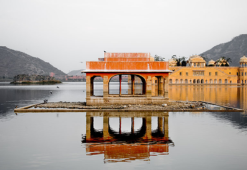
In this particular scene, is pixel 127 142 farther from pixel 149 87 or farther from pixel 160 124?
pixel 149 87

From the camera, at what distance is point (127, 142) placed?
14.9 metres

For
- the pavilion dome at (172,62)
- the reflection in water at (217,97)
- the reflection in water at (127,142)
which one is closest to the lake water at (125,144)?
the reflection in water at (127,142)

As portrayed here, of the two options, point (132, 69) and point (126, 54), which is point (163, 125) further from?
point (126, 54)

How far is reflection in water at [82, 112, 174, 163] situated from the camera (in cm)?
1282

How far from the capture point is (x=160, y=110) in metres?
25.5

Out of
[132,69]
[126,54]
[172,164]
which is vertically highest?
[126,54]

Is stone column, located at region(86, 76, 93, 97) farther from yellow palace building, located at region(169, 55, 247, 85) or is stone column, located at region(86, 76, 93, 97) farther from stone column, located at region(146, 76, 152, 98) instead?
yellow palace building, located at region(169, 55, 247, 85)

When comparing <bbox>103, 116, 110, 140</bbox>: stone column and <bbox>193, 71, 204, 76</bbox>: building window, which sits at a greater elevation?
<bbox>193, 71, 204, 76</bbox>: building window

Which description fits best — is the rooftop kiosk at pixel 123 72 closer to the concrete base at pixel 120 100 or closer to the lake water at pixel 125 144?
the concrete base at pixel 120 100

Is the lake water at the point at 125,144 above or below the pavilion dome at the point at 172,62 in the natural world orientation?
below

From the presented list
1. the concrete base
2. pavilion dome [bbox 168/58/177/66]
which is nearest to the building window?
pavilion dome [bbox 168/58/177/66]

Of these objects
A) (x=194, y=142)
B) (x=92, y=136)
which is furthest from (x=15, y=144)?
(x=194, y=142)

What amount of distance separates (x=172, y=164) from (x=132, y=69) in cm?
1811

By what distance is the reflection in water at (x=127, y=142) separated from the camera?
1282cm
